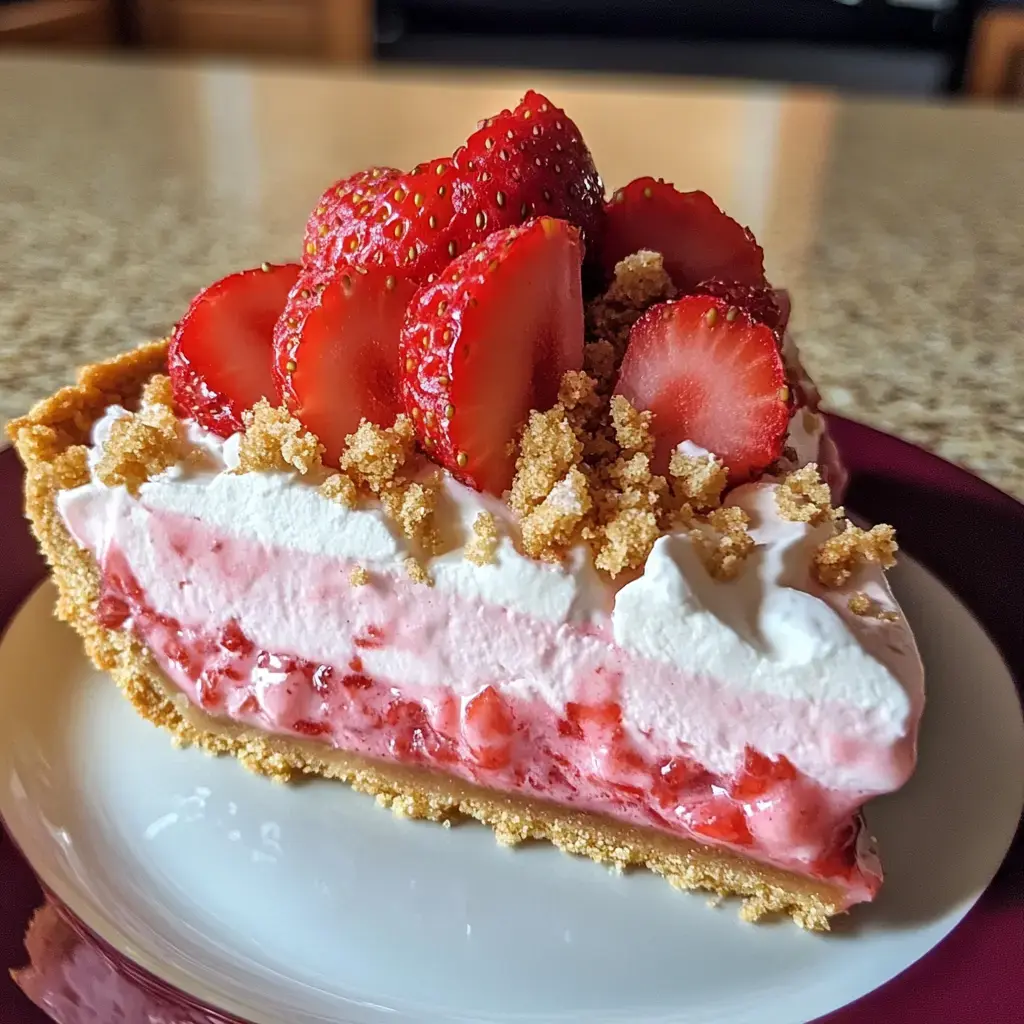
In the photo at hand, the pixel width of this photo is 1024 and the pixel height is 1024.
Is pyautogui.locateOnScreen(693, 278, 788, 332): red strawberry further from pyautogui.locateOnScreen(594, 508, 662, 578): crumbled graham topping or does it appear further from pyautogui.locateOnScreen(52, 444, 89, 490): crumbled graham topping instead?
pyautogui.locateOnScreen(52, 444, 89, 490): crumbled graham topping

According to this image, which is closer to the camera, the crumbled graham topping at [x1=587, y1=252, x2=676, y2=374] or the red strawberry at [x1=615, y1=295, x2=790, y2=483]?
the red strawberry at [x1=615, y1=295, x2=790, y2=483]

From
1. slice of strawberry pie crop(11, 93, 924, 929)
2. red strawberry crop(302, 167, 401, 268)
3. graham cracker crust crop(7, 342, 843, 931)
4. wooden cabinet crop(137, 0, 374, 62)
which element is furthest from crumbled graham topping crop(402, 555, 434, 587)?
wooden cabinet crop(137, 0, 374, 62)

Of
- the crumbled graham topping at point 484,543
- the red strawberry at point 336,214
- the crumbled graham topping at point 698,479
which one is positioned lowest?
the crumbled graham topping at point 484,543

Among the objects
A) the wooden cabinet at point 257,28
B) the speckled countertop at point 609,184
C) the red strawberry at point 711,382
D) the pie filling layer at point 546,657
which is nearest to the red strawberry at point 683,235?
the red strawberry at point 711,382

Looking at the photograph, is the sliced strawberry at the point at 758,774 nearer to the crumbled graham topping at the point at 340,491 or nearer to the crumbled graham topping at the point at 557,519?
the crumbled graham topping at the point at 557,519

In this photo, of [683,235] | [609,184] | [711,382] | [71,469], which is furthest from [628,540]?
[609,184]

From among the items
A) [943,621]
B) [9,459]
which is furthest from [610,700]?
[9,459]
